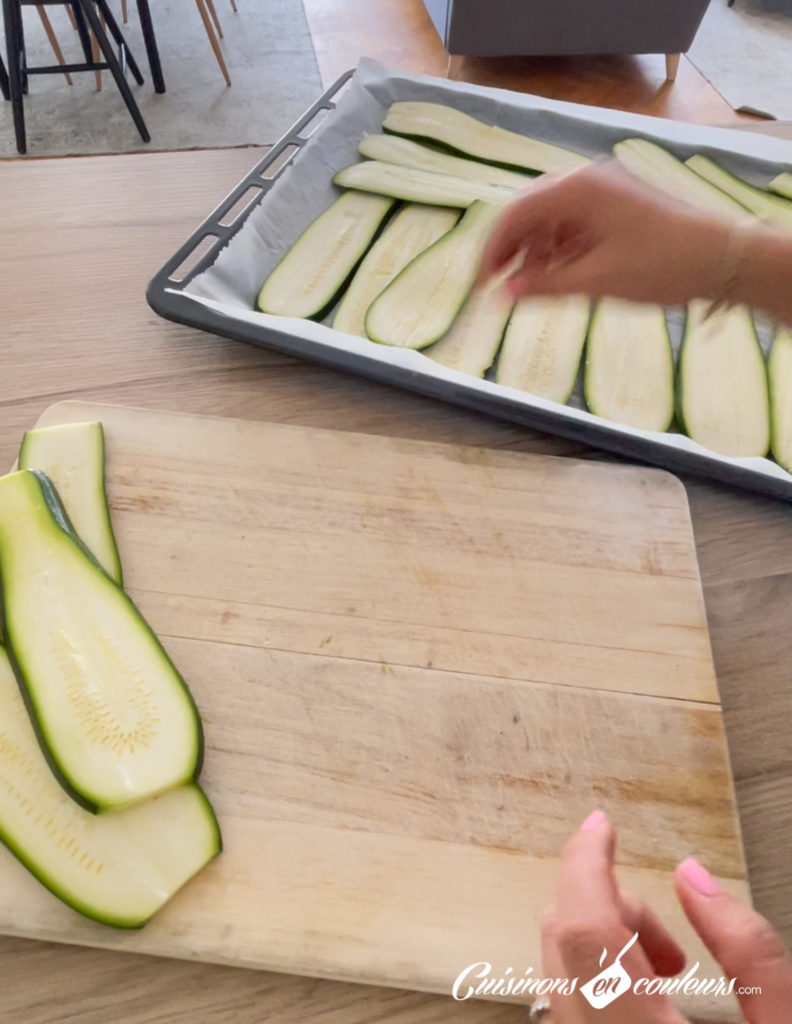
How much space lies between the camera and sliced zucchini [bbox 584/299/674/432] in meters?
0.94

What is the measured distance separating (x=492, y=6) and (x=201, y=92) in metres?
1.18

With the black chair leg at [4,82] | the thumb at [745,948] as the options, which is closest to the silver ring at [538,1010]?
the thumb at [745,948]

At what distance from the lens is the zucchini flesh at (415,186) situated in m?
1.22

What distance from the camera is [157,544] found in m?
0.72

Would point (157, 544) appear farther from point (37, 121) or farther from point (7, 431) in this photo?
point (37, 121)

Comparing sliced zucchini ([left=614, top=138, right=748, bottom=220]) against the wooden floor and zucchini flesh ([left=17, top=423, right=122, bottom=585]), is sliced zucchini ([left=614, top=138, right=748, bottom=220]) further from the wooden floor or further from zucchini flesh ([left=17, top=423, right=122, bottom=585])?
the wooden floor

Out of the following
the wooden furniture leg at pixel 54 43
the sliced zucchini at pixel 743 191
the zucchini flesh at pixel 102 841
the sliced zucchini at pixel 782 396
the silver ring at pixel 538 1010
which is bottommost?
the silver ring at pixel 538 1010

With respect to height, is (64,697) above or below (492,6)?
below

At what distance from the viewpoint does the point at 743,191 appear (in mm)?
1270

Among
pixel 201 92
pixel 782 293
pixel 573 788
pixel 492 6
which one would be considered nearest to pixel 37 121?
pixel 201 92

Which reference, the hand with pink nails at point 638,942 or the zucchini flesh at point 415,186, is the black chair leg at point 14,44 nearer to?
the zucchini flesh at point 415,186

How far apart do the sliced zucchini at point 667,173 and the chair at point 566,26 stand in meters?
1.60

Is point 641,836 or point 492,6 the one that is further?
point 492,6

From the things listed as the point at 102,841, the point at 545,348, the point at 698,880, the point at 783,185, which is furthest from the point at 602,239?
the point at 783,185
